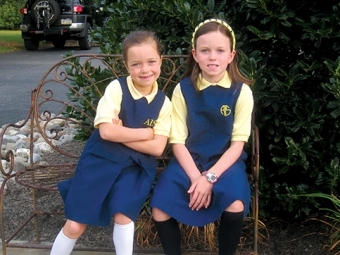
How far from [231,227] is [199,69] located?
906mm

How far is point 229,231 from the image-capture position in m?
2.81

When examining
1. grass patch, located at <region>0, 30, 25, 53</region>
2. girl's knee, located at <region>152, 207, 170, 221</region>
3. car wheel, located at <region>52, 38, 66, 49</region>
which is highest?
girl's knee, located at <region>152, 207, 170, 221</region>

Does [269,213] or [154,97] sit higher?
[154,97]

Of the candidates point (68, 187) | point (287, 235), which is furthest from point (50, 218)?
point (287, 235)

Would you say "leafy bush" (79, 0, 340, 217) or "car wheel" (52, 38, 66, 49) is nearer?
"leafy bush" (79, 0, 340, 217)

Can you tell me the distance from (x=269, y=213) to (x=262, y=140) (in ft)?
1.58

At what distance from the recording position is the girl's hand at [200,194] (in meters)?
2.81

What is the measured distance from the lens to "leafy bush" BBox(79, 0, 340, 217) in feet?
10.4

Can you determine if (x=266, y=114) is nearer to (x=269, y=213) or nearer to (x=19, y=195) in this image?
A: (x=269, y=213)

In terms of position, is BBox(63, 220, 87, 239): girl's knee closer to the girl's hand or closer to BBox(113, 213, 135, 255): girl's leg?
BBox(113, 213, 135, 255): girl's leg

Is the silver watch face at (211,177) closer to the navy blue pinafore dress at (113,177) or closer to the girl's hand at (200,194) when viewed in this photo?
the girl's hand at (200,194)

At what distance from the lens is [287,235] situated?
3.66 metres

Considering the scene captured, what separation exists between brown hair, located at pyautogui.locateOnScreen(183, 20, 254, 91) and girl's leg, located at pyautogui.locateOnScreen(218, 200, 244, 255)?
2.31ft

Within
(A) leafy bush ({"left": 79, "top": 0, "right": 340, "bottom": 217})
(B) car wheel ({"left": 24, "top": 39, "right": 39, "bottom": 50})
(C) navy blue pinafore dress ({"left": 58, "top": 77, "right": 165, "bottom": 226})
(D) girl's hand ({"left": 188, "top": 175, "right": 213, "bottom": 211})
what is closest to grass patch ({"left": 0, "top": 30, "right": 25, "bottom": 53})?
(B) car wheel ({"left": 24, "top": 39, "right": 39, "bottom": 50})
